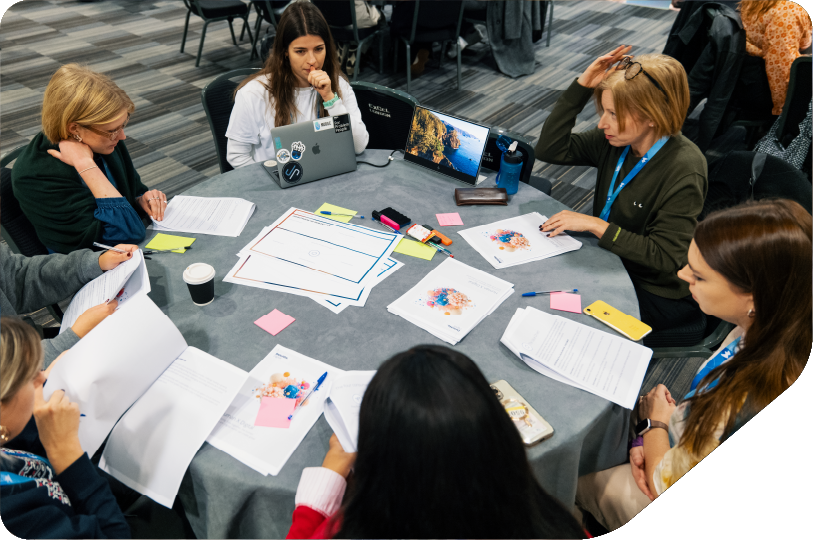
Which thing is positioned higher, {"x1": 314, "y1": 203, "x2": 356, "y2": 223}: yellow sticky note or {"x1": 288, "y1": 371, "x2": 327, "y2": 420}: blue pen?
{"x1": 314, "y1": 203, "x2": 356, "y2": 223}: yellow sticky note

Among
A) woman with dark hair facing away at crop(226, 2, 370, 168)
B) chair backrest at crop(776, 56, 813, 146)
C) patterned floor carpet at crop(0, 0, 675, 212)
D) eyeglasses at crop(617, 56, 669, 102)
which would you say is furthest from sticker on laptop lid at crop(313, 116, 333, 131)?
chair backrest at crop(776, 56, 813, 146)

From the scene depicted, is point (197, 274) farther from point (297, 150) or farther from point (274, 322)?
point (297, 150)

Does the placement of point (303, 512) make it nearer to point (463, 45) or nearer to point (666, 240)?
point (666, 240)

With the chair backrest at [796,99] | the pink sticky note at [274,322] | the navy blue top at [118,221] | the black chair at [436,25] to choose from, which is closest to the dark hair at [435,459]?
the pink sticky note at [274,322]

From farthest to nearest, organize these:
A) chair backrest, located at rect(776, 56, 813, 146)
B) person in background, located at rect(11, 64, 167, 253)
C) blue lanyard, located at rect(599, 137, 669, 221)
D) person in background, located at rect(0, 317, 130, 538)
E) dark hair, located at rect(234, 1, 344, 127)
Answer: chair backrest, located at rect(776, 56, 813, 146) → dark hair, located at rect(234, 1, 344, 127) → blue lanyard, located at rect(599, 137, 669, 221) → person in background, located at rect(11, 64, 167, 253) → person in background, located at rect(0, 317, 130, 538)

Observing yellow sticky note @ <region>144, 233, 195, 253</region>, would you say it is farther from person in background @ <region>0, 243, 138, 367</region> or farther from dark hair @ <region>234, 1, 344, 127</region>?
dark hair @ <region>234, 1, 344, 127</region>

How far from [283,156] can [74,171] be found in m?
0.69

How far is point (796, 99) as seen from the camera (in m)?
2.84

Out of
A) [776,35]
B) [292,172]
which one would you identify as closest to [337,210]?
[292,172]

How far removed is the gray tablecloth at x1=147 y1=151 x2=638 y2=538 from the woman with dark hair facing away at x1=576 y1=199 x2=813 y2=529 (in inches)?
6.3

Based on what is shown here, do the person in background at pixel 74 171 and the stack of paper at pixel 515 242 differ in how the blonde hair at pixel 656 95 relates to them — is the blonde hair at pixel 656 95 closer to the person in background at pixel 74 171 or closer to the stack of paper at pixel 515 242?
the stack of paper at pixel 515 242

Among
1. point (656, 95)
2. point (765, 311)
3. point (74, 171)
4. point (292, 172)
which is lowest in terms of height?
point (292, 172)

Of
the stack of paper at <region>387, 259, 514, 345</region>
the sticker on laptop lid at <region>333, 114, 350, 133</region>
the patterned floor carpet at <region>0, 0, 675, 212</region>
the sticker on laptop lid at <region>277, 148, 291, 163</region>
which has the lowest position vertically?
the patterned floor carpet at <region>0, 0, 675, 212</region>

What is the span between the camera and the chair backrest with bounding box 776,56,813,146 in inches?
107
